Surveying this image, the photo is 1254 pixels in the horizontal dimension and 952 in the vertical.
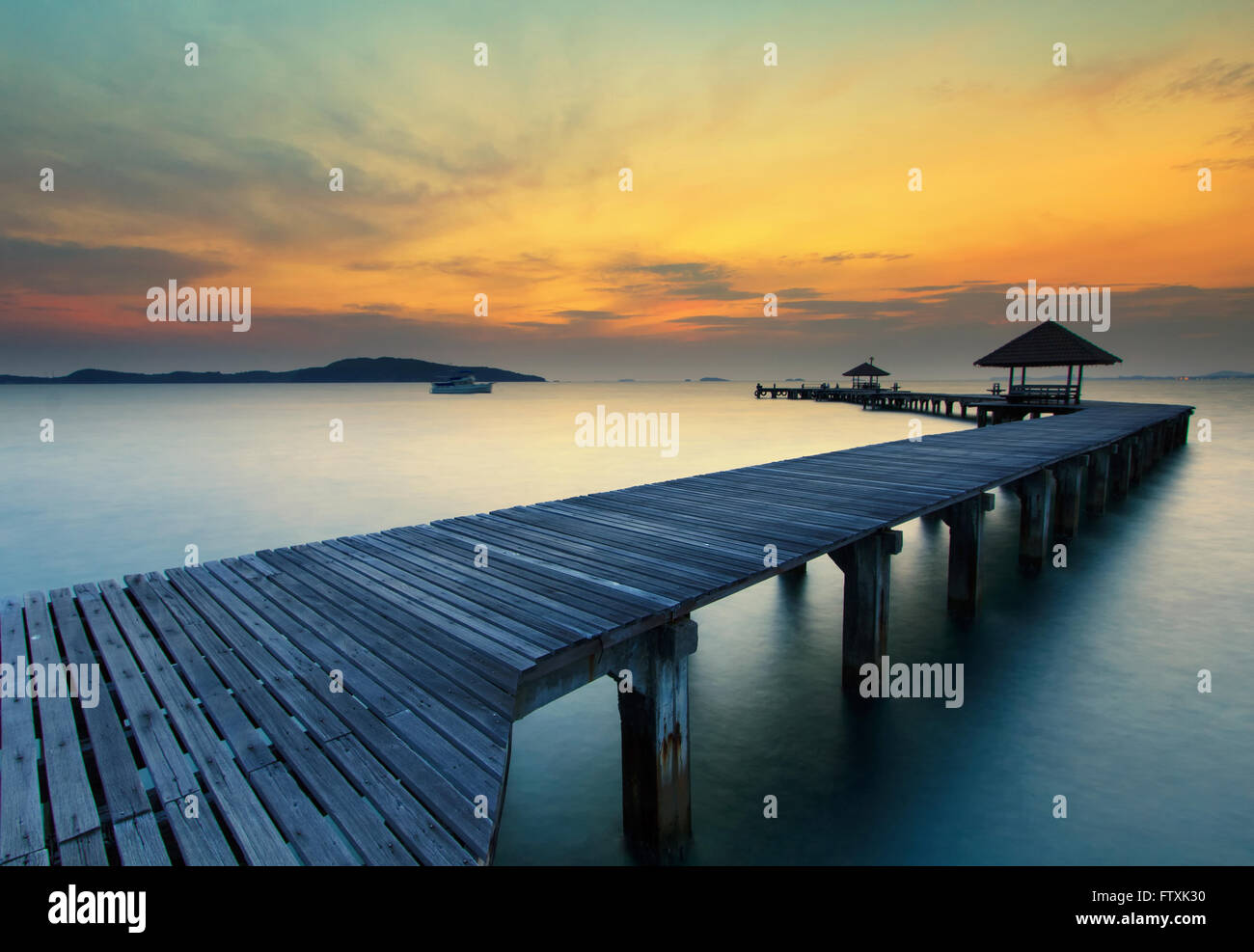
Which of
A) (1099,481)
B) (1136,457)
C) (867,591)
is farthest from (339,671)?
(1136,457)

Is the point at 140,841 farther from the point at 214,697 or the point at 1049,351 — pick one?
the point at 1049,351

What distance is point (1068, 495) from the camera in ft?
43.4

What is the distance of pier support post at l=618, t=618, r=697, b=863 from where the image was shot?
422cm

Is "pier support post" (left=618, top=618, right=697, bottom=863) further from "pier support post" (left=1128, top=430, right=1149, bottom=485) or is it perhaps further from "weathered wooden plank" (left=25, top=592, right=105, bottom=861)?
"pier support post" (left=1128, top=430, right=1149, bottom=485)

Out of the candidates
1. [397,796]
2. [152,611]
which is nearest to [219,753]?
Result: [397,796]

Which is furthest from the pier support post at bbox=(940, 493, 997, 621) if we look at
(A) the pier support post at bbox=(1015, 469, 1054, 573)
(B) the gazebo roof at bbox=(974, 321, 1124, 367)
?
(B) the gazebo roof at bbox=(974, 321, 1124, 367)

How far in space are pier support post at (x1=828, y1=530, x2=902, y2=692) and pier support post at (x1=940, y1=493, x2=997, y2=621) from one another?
95.2 inches

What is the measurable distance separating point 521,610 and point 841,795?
334 centimetres

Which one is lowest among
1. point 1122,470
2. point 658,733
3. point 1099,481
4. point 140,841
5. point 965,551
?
point 658,733

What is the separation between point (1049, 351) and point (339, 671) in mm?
33922

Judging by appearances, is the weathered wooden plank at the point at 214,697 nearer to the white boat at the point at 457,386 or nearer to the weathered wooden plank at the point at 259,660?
the weathered wooden plank at the point at 259,660

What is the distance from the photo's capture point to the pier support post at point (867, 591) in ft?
21.6

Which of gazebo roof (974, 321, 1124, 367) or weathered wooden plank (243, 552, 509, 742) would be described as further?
gazebo roof (974, 321, 1124, 367)
